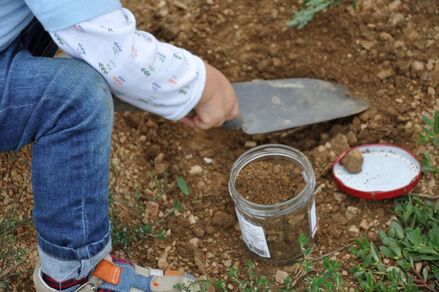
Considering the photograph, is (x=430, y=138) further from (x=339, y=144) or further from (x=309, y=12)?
(x=309, y=12)

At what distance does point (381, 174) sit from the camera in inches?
74.2

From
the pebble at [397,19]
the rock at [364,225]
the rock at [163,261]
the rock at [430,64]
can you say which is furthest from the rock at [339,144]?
the rock at [163,261]

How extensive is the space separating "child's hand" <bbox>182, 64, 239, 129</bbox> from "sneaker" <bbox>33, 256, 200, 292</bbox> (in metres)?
0.38

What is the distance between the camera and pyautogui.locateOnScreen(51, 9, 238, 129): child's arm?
1430 millimetres

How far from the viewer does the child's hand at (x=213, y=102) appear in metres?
1.67

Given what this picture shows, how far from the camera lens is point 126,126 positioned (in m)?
2.08

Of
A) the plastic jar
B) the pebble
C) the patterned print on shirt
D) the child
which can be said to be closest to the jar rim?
the plastic jar

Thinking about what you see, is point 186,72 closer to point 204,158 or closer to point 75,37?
point 75,37

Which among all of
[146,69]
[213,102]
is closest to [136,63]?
[146,69]

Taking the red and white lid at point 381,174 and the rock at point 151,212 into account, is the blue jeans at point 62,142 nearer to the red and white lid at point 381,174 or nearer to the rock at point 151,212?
the rock at point 151,212

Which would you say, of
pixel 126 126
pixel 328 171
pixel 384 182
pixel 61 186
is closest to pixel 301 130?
pixel 328 171

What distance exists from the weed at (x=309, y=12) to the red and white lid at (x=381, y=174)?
1.63 feet

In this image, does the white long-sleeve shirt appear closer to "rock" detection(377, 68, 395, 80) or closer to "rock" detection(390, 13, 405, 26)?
"rock" detection(377, 68, 395, 80)

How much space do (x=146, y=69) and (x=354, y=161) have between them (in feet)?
2.20
